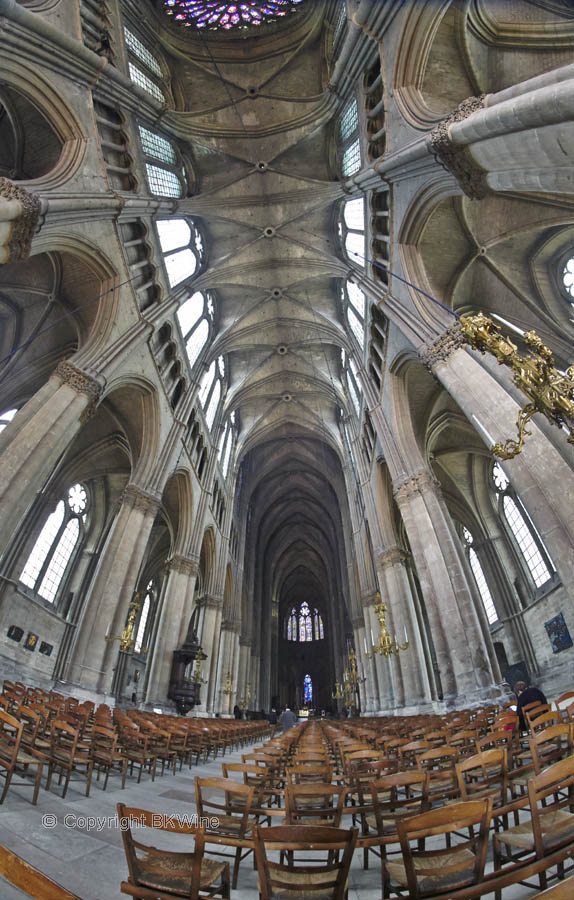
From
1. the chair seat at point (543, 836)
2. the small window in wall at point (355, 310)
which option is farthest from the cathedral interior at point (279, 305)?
the chair seat at point (543, 836)

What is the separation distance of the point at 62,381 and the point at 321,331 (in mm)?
15538

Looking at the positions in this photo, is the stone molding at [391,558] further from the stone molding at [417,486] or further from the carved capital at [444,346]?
the carved capital at [444,346]

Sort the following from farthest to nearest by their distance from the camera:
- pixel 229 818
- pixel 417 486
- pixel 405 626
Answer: pixel 405 626
pixel 417 486
pixel 229 818

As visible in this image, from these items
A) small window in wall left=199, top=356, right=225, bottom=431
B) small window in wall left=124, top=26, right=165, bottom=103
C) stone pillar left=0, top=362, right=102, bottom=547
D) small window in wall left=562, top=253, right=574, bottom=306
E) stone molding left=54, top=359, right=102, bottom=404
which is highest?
small window in wall left=124, top=26, right=165, bottom=103

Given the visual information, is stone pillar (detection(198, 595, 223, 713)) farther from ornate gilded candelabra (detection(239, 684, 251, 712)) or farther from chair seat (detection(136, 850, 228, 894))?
chair seat (detection(136, 850, 228, 894))

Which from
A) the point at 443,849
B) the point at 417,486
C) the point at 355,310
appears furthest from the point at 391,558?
the point at 443,849

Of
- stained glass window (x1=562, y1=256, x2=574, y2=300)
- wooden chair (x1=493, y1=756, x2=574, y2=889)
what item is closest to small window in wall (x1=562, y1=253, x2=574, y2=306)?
stained glass window (x1=562, y1=256, x2=574, y2=300)

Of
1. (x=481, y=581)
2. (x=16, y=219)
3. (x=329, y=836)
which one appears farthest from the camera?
(x=481, y=581)

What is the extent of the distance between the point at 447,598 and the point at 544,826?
411 inches

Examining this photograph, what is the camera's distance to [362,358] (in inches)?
796

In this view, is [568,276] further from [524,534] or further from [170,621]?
[170,621]

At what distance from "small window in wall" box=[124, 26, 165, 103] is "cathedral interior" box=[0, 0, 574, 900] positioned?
13 centimetres

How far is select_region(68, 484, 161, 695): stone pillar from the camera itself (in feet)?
39.0

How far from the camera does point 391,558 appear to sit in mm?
17906
